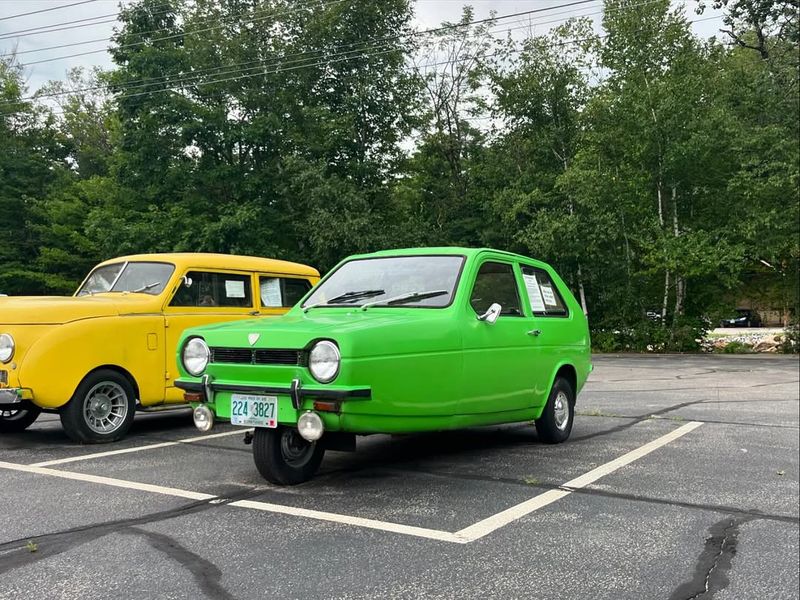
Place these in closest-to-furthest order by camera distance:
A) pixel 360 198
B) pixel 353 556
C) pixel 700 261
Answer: pixel 353 556 < pixel 700 261 < pixel 360 198

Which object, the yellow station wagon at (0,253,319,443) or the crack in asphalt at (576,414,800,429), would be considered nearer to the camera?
the yellow station wagon at (0,253,319,443)

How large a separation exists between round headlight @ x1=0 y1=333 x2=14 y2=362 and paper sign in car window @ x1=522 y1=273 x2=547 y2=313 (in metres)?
4.74

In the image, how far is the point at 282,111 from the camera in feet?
102

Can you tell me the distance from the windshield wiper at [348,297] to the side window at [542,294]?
167cm

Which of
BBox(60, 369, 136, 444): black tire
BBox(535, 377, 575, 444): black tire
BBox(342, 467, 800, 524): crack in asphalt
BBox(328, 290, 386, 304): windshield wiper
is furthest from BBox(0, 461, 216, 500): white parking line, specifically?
BBox(535, 377, 575, 444): black tire

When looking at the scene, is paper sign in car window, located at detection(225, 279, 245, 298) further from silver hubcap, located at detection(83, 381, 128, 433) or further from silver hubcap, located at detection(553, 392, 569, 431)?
silver hubcap, located at detection(553, 392, 569, 431)

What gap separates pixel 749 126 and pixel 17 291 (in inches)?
1314

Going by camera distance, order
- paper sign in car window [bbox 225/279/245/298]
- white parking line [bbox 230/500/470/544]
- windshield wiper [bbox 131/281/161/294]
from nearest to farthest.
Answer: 1. white parking line [bbox 230/500/470/544]
2. windshield wiper [bbox 131/281/161/294]
3. paper sign in car window [bbox 225/279/245/298]

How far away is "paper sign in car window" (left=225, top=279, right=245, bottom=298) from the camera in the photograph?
8.37 metres

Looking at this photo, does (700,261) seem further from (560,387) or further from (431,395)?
(431,395)

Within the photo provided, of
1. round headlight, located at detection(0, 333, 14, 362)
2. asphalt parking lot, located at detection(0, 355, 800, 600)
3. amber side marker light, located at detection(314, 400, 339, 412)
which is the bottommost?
asphalt parking lot, located at detection(0, 355, 800, 600)

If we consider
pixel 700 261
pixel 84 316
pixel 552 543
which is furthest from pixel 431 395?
pixel 700 261

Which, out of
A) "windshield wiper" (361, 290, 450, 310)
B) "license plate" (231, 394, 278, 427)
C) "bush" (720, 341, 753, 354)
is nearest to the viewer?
"license plate" (231, 394, 278, 427)

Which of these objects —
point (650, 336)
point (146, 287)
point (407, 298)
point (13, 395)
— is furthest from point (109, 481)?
point (650, 336)
